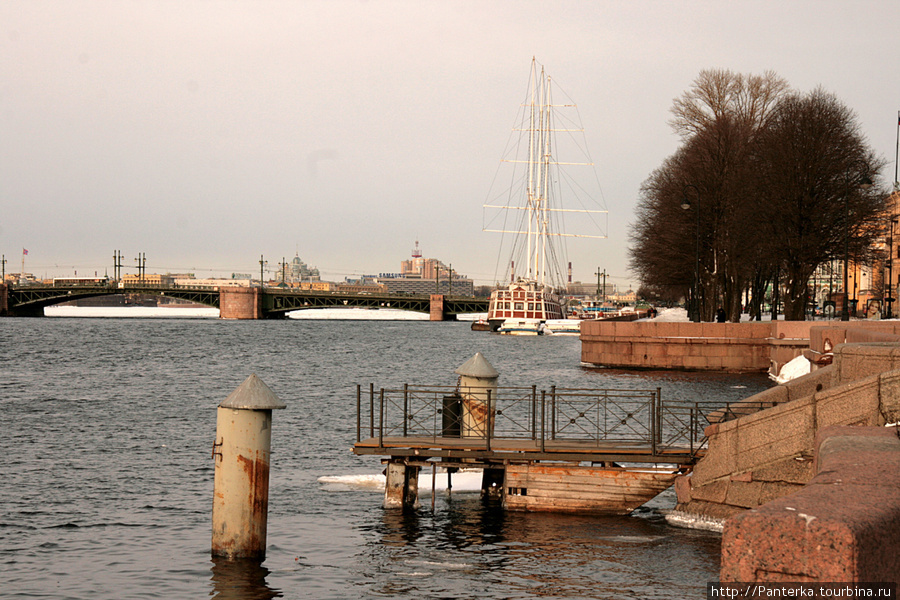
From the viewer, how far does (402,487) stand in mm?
15094

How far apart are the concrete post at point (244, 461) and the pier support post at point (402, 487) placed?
11.3 feet

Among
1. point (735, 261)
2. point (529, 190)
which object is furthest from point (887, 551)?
point (529, 190)

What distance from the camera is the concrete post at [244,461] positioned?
37.9 feet

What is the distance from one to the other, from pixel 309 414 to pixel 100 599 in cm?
1888

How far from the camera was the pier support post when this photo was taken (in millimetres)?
15039

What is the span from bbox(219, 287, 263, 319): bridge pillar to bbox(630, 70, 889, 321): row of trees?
3421 inches

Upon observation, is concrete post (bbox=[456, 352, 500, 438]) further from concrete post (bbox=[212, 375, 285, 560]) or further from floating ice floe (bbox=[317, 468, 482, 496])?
concrete post (bbox=[212, 375, 285, 560])

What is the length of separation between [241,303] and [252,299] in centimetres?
167

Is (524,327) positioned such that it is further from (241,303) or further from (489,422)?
(489,422)

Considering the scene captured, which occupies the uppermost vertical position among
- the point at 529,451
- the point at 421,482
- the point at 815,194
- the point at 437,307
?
the point at 815,194

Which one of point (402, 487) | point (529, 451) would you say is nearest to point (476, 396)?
point (529, 451)

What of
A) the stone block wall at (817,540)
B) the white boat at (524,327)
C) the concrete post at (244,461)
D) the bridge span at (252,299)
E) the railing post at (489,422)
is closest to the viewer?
the stone block wall at (817,540)

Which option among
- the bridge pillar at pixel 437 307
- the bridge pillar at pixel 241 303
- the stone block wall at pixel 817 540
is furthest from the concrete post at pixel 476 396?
the bridge pillar at pixel 241 303

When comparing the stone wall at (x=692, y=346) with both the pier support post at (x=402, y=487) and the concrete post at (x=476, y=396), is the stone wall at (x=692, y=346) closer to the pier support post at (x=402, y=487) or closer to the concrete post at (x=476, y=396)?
the concrete post at (x=476, y=396)
